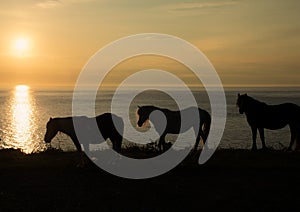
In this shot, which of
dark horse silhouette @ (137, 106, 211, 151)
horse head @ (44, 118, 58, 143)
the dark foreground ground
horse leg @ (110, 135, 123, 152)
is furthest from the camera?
horse head @ (44, 118, 58, 143)

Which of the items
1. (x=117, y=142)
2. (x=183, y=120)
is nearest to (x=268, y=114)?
(x=183, y=120)

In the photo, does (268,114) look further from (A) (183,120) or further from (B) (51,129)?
(B) (51,129)

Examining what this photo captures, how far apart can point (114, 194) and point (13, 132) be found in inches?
1697

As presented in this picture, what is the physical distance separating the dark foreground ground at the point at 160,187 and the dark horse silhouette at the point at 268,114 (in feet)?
11.1

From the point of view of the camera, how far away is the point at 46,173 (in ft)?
40.2

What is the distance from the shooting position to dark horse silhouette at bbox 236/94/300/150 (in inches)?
687

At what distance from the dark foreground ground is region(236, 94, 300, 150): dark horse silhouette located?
3.39 m

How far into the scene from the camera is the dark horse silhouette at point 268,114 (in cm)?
1745

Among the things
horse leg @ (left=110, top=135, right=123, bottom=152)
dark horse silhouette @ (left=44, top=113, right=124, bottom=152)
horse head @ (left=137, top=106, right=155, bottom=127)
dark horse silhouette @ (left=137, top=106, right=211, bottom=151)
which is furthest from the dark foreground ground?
horse head @ (left=137, top=106, right=155, bottom=127)

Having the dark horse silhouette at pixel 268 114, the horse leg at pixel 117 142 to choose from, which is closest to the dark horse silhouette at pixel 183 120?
the horse leg at pixel 117 142

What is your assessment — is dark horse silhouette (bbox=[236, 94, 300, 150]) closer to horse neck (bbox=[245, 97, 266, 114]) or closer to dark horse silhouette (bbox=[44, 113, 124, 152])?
horse neck (bbox=[245, 97, 266, 114])

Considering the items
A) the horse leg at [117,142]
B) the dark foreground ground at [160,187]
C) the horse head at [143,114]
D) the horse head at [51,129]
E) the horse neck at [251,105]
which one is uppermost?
the horse neck at [251,105]

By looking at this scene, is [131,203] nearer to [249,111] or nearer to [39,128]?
[249,111]

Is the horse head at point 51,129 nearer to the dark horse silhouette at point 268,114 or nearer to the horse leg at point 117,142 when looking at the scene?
the horse leg at point 117,142
